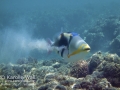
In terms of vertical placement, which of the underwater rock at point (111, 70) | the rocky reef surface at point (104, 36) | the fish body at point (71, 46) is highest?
the rocky reef surface at point (104, 36)

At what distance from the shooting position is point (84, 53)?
1940mm

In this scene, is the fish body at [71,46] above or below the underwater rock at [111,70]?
above

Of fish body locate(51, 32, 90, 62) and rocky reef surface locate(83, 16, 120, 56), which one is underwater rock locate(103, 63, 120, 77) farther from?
rocky reef surface locate(83, 16, 120, 56)

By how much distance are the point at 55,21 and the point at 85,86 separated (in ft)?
104

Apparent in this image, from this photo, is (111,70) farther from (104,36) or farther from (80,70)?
(104,36)

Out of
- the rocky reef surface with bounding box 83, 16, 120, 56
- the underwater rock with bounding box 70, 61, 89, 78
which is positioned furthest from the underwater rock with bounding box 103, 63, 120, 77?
the rocky reef surface with bounding box 83, 16, 120, 56

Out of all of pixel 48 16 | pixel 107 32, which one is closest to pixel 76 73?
pixel 107 32

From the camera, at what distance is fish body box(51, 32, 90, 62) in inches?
75.3

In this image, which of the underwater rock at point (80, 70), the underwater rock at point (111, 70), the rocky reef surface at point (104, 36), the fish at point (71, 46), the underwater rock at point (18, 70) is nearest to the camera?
the fish at point (71, 46)

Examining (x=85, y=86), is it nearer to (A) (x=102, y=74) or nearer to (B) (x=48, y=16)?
(A) (x=102, y=74)

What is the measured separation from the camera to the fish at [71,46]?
6.27ft

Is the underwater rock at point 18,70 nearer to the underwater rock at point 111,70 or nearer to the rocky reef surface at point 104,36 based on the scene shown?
the underwater rock at point 111,70

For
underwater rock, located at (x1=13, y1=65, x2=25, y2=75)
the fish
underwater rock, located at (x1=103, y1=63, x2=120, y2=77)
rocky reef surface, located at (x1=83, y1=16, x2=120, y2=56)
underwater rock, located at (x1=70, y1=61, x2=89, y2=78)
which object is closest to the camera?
the fish

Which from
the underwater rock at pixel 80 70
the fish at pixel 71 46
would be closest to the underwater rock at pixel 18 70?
the underwater rock at pixel 80 70
